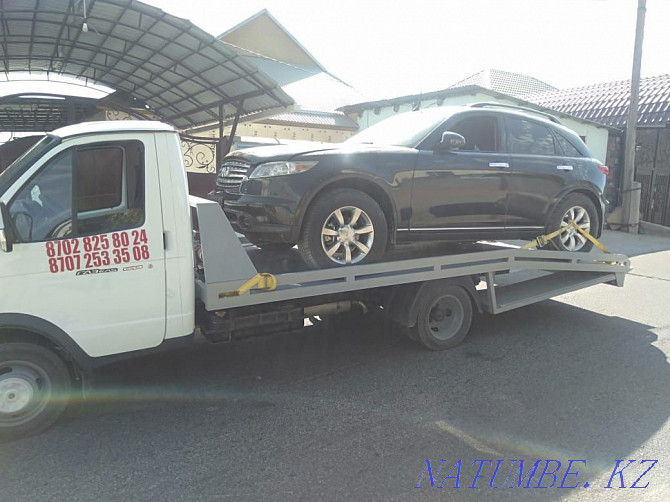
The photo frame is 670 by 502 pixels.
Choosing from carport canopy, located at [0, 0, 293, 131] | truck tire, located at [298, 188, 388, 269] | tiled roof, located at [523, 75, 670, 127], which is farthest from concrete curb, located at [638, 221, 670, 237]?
truck tire, located at [298, 188, 388, 269]

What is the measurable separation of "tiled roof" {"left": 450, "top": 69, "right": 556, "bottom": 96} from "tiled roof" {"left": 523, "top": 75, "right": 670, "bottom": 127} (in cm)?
138

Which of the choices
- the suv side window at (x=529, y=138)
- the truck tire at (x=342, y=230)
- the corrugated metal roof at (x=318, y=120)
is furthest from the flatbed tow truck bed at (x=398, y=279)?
the corrugated metal roof at (x=318, y=120)

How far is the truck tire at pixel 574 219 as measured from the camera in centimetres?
598

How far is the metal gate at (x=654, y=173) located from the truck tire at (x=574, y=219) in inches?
480

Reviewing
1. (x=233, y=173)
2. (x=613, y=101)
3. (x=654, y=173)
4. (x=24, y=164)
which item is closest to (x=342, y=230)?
(x=233, y=173)

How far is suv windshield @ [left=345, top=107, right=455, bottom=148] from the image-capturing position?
522cm

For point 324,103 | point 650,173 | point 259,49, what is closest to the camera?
point 650,173

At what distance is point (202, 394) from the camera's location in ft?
14.1

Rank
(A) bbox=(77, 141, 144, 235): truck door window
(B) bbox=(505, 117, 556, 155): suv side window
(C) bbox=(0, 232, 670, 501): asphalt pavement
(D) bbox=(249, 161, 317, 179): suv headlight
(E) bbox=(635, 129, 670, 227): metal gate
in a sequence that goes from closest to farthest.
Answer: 1. (C) bbox=(0, 232, 670, 501): asphalt pavement
2. (A) bbox=(77, 141, 144, 235): truck door window
3. (D) bbox=(249, 161, 317, 179): suv headlight
4. (B) bbox=(505, 117, 556, 155): suv side window
5. (E) bbox=(635, 129, 670, 227): metal gate

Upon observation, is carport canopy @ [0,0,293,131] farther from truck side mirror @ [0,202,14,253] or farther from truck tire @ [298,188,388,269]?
truck side mirror @ [0,202,14,253]

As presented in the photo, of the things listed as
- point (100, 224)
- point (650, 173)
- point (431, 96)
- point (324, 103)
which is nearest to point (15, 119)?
point (324, 103)

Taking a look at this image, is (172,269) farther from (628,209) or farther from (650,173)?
(650,173)

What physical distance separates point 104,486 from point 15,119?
17.6m

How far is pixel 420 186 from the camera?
196 inches
